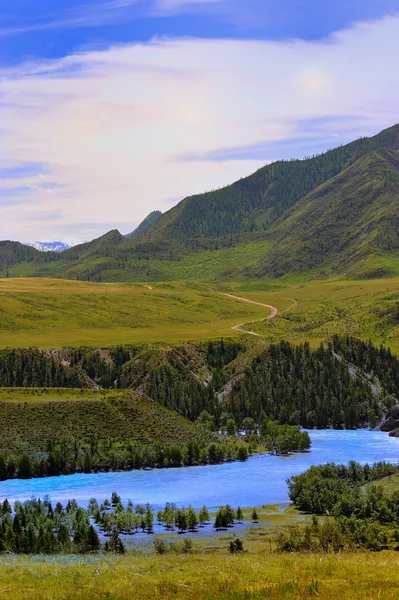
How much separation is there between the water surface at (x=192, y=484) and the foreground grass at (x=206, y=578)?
52408 mm

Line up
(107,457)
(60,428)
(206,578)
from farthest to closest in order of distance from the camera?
1. (60,428)
2. (107,457)
3. (206,578)

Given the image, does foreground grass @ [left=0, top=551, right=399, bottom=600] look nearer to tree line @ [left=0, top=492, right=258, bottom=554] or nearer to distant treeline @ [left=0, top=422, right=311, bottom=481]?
tree line @ [left=0, top=492, right=258, bottom=554]

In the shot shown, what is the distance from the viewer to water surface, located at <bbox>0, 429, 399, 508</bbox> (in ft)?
491

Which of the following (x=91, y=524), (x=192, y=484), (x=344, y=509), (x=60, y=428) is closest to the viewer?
(x=91, y=524)

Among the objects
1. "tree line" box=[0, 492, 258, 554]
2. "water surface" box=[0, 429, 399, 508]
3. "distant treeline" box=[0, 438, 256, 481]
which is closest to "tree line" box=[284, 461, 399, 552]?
"water surface" box=[0, 429, 399, 508]

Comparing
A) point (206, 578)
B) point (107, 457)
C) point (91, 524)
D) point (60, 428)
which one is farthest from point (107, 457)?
point (206, 578)

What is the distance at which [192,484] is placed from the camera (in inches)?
6457

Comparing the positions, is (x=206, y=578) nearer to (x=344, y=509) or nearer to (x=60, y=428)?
(x=344, y=509)

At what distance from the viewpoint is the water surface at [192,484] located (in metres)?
150

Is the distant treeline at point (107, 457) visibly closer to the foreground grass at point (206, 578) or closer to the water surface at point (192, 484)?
the water surface at point (192, 484)

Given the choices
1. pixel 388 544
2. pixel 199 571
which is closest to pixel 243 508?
pixel 388 544

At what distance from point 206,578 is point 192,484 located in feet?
302

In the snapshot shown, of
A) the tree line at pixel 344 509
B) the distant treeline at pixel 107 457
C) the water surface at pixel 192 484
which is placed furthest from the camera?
the distant treeline at pixel 107 457

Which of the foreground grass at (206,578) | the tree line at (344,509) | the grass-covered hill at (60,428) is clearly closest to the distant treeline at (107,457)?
the grass-covered hill at (60,428)
